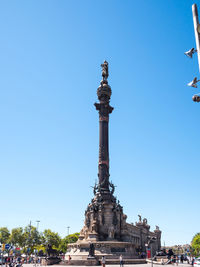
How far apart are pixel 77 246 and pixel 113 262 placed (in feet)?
31.4

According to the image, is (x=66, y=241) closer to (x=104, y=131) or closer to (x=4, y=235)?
(x=4, y=235)

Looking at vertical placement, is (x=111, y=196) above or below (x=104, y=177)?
below

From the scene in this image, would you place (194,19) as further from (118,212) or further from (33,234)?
(33,234)

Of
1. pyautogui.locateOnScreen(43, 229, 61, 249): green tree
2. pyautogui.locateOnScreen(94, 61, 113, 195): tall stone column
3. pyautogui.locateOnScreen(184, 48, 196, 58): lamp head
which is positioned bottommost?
pyautogui.locateOnScreen(43, 229, 61, 249): green tree

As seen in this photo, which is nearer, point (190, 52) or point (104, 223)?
point (190, 52)

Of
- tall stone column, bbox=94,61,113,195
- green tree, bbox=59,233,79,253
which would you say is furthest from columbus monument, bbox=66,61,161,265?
green tree, bbox=59,233,79,253

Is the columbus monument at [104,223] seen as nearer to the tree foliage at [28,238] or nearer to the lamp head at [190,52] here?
the lamp head at [190,52]

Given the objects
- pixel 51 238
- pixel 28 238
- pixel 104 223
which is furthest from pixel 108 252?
pixel 51 238

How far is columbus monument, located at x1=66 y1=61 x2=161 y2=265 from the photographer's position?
37844 millimetres

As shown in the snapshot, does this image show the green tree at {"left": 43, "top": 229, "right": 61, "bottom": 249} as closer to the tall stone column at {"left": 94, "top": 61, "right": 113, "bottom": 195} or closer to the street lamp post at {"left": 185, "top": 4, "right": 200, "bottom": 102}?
the tall stone column at {"left": 94, "top": 61, "right": 113, "bottom": 195}

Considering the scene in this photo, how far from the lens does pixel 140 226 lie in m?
85.7

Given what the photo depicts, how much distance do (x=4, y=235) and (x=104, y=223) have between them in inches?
1968

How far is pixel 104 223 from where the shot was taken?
143 feet

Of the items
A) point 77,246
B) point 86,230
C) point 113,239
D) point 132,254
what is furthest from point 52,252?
point 132,254
